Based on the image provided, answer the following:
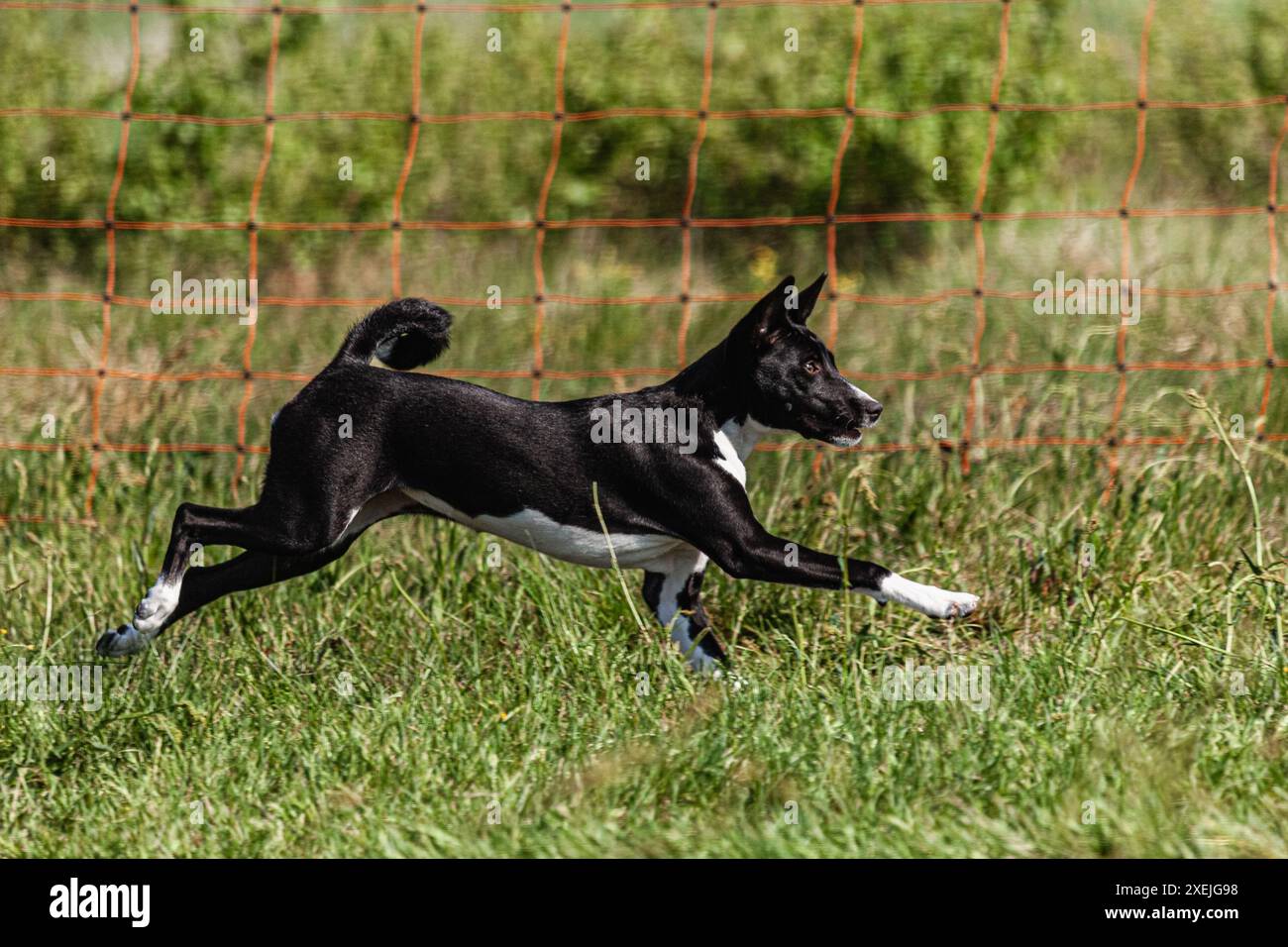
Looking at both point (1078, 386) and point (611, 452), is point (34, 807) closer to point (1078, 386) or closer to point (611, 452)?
point (611, 452)

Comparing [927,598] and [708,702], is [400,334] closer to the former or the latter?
[708,702]

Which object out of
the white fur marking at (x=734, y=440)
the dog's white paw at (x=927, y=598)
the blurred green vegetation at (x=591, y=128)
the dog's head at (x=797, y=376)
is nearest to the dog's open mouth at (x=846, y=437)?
the dog's head at (x=797, y=376)

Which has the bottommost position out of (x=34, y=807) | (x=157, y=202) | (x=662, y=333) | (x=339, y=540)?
(x=34, y=807)

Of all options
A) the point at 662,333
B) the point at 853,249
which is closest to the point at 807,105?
the point at 853,249

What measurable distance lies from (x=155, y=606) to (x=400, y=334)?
0.90m

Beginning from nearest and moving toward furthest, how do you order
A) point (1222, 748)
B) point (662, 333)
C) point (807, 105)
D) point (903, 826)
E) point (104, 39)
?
point (903, 826) < point (1222, 748) < point (662, 333) < point (807, 105) < point (104, 39)

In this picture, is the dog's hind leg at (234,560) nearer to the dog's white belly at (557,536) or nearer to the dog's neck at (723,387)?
the dog's white belly at (557,536)

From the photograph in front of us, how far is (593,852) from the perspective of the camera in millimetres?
3566

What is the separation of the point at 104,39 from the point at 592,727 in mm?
6172

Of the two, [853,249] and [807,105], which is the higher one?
[807,105]

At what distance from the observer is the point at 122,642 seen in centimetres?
437

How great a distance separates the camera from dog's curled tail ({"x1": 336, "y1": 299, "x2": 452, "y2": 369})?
4250 mm

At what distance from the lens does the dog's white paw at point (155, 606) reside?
4.24 meters

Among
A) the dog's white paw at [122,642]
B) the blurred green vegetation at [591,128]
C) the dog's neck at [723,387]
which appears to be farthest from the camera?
the blurred green vegetation at [591,128]
